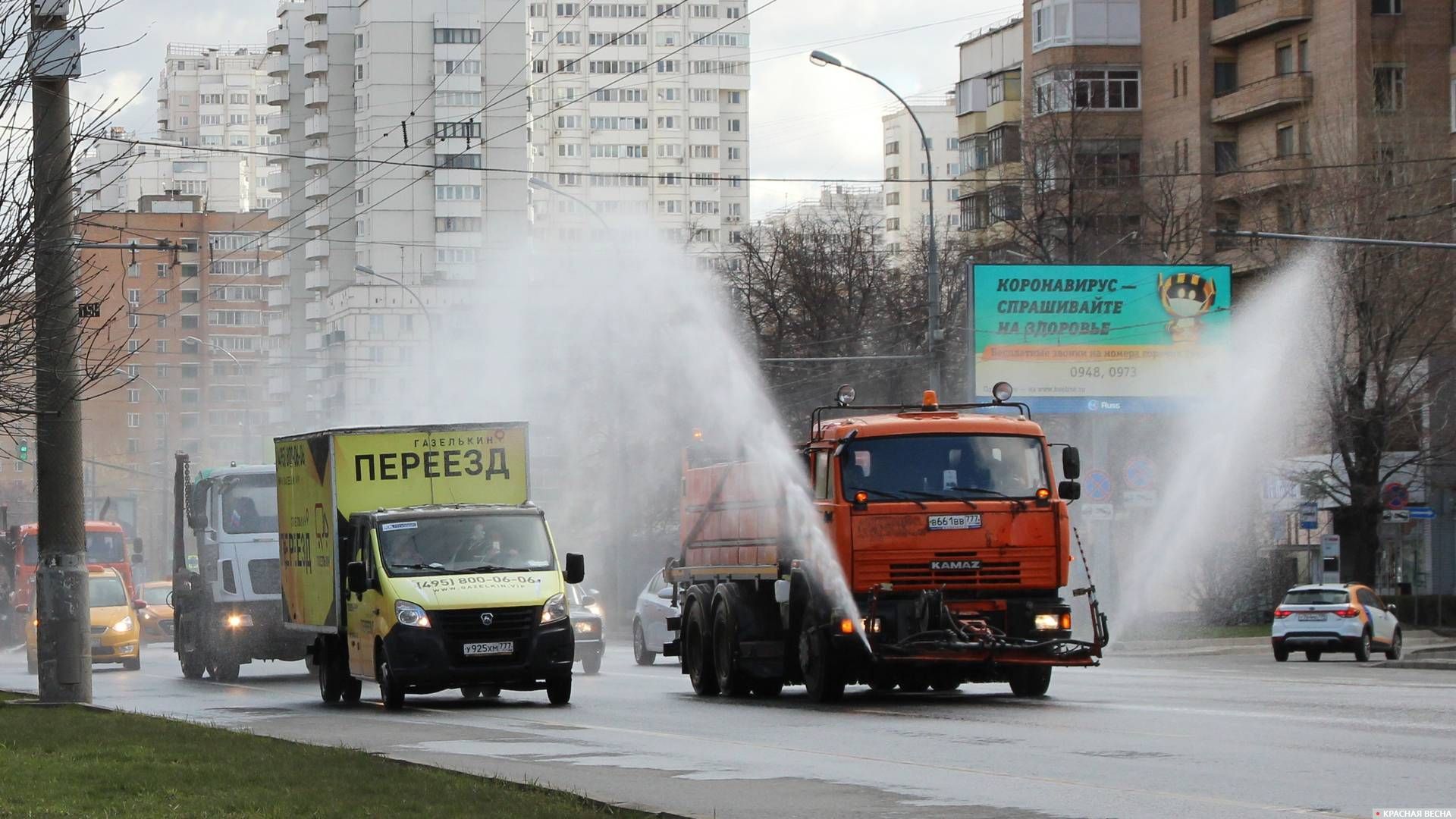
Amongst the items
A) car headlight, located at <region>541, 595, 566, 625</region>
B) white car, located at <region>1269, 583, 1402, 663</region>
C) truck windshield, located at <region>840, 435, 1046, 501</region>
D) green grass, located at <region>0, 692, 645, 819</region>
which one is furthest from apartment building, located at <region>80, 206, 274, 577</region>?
green grass, located at <region>0, 692, 645, 819</region>

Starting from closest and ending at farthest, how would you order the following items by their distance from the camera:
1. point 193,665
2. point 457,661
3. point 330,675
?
1. point 457,661
2. point 330,675
3. point 193,665

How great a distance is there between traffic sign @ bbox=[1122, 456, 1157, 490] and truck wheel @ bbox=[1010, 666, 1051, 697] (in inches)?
764

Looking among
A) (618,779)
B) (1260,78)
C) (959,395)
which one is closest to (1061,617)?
(618,779)

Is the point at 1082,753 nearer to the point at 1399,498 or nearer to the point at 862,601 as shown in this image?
the point at 862,601

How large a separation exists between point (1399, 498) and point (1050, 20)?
3680 cm

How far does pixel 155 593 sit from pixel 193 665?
2582 cm

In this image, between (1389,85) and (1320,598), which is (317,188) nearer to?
(1389,85)

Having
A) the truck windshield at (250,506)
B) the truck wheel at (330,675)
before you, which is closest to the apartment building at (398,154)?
the truck windshield at (250,506)

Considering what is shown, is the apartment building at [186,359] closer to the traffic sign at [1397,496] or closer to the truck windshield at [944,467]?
the traffic sign at [1397,496]

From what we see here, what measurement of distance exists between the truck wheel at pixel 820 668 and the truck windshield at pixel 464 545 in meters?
3.00

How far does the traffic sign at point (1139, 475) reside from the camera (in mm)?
40812

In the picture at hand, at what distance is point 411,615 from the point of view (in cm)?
2167

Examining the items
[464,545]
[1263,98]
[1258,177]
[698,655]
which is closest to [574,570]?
[464,545]

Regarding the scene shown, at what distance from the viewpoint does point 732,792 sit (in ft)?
43.0
